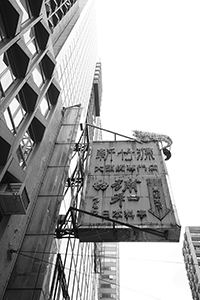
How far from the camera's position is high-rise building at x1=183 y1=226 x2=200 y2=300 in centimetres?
5266

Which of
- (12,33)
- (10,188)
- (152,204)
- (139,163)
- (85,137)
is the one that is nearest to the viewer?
(10,188)

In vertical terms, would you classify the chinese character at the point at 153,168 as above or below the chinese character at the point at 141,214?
above

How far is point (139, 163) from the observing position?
42.3 feet

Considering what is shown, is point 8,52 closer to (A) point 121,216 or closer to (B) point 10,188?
(B) point 10,188

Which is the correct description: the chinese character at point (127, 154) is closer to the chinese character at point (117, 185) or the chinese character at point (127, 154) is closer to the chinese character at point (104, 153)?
the chinese character at point (104, 153)

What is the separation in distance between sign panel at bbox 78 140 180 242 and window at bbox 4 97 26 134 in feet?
13.1

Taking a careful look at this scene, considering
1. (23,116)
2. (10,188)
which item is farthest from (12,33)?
(10,188)

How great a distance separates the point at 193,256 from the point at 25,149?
57325 mm

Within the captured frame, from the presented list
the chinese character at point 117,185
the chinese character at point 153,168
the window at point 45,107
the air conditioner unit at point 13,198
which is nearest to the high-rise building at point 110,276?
the window at point 45,107

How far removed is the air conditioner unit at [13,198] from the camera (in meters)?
8.19

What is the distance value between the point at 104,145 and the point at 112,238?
6.33 meters

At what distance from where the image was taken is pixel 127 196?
35.4 ft

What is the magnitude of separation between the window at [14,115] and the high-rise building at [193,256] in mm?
52768

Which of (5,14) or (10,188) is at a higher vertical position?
(5,14)
